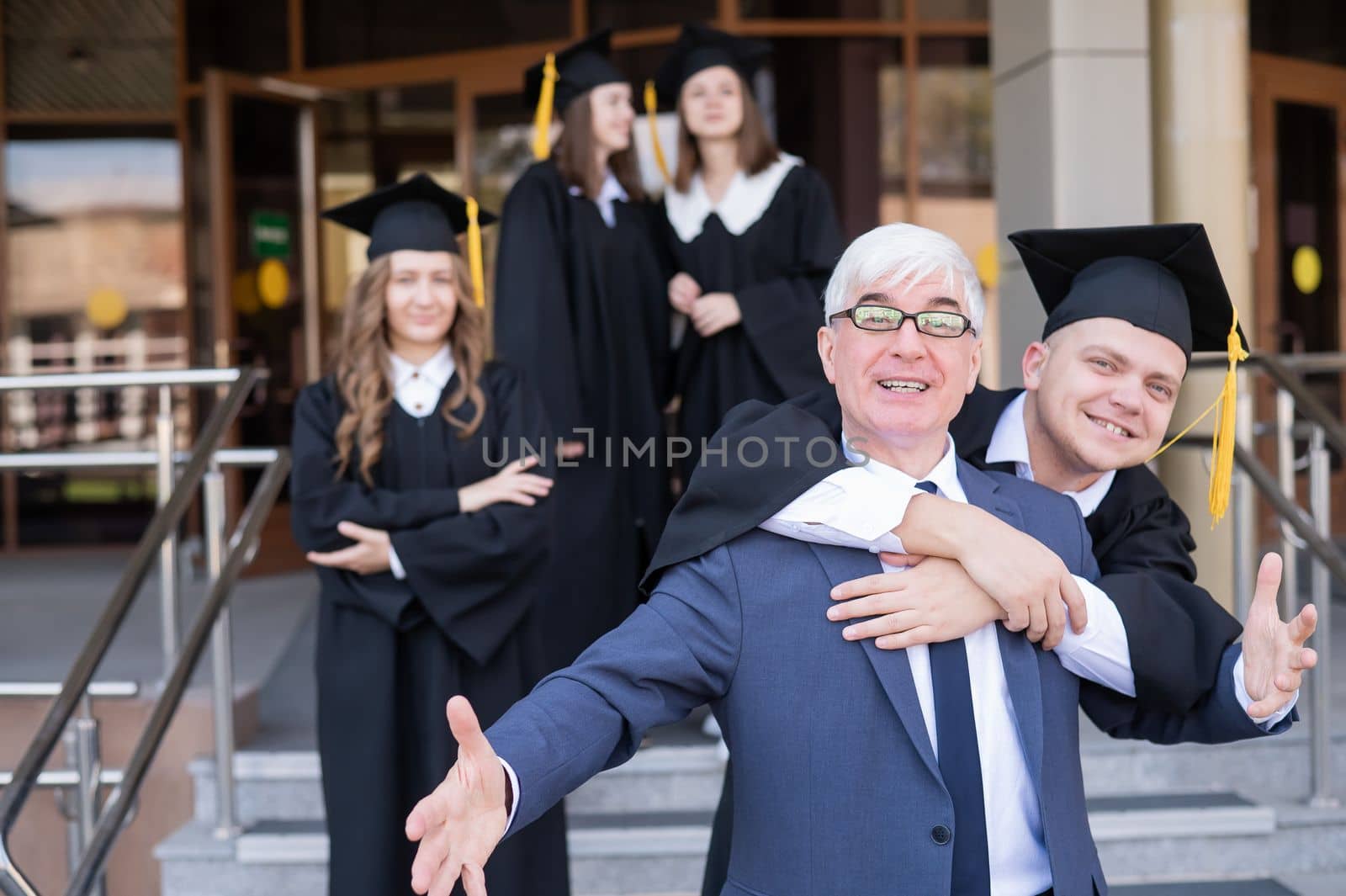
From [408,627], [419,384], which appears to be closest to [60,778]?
[408,627]

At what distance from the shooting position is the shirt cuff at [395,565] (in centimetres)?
303

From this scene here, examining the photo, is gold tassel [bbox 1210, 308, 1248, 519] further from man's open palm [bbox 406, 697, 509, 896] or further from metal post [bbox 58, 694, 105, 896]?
metal post [bbox 58, 694, 105, 896]

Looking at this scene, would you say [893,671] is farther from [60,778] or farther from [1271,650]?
[60,778]

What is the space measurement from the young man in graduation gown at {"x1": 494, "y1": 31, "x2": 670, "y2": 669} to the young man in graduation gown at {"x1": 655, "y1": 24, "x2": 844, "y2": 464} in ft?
0.46

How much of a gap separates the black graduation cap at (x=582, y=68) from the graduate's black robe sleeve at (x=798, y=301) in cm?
65

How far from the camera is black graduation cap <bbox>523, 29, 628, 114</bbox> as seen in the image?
401 centimetres

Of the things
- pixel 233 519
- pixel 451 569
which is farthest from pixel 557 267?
pixel 233 519

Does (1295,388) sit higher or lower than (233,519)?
higher

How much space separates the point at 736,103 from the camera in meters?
4.04

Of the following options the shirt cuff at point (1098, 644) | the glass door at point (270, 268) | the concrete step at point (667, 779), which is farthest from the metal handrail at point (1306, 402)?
the glass door at point (270, 268)

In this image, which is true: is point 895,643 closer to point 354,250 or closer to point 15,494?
point 354,250

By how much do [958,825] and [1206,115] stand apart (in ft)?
12.0

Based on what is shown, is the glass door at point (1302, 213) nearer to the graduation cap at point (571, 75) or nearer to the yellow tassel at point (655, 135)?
the yellow tassel at point (655, 135)

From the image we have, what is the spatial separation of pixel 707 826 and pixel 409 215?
1.84 metres
